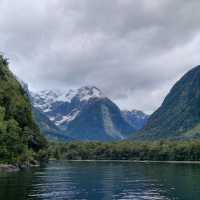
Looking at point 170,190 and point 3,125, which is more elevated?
point 3,125

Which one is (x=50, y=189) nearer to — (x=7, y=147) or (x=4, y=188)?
(x=4, y=188)

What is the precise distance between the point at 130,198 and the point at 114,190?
16526 millimetres

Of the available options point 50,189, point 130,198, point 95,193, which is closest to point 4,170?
point 50,189

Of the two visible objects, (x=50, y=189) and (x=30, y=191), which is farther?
(x=50, y=189)

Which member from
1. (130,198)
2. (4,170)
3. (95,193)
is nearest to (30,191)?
(95,193)

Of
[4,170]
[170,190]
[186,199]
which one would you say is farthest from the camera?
[4,170]

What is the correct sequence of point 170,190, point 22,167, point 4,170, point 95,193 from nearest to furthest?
point 95,193
point 170,190
point 4,170
point 22,167

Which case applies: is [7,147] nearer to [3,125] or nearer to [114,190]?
[3,125]

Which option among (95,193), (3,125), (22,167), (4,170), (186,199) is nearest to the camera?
(186,199)

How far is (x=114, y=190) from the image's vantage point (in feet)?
360

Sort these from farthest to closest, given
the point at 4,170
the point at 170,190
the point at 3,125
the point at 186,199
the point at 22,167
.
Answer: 1. the point at 22,167
2. the point at 3,125
3. the point at 4,170
4. the point at 170,190
5. the point at 186,199

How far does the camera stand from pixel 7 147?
186 metres

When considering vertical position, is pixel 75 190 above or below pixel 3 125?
below

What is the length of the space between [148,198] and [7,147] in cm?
10266
